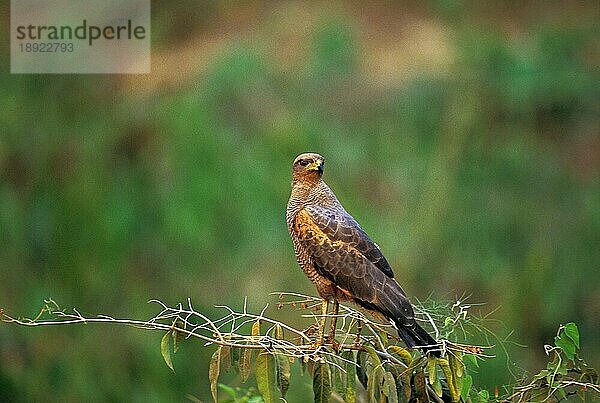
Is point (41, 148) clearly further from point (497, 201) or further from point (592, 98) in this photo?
point (592, 98)

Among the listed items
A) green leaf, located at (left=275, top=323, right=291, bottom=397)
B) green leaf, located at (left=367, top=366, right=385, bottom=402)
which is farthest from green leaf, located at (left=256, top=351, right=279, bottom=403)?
green leaf, located at (left=367, top=366, right=385, bottom=402)

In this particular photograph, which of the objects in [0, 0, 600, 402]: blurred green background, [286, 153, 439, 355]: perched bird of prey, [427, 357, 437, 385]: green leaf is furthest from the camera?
[0, 0, 600, 402]: blurred green background

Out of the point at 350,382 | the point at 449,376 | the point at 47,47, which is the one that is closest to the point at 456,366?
the point at 449,376

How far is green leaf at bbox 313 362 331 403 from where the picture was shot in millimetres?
1134

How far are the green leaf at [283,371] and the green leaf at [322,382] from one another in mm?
38

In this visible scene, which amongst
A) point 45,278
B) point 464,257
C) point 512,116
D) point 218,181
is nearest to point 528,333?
point 464,257

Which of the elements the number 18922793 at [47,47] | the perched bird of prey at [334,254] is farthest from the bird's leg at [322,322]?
the number 18922793 at [47,47]

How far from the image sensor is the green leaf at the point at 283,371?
1.12 metres

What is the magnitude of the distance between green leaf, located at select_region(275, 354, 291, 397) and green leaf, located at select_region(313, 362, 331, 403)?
4 centimetres

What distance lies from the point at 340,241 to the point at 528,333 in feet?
4.80

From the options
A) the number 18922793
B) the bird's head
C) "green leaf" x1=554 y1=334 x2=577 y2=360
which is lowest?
"green leaf" x1=554 y1=334 x2=577 y2=360

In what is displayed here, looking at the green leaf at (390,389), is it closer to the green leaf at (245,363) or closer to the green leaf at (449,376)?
the green leaf at (449,376)

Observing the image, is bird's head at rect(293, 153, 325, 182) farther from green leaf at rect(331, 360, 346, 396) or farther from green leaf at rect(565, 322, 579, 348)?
green leaf at rect(565, 322, 579, 348)

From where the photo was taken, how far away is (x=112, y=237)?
8.61 ft
